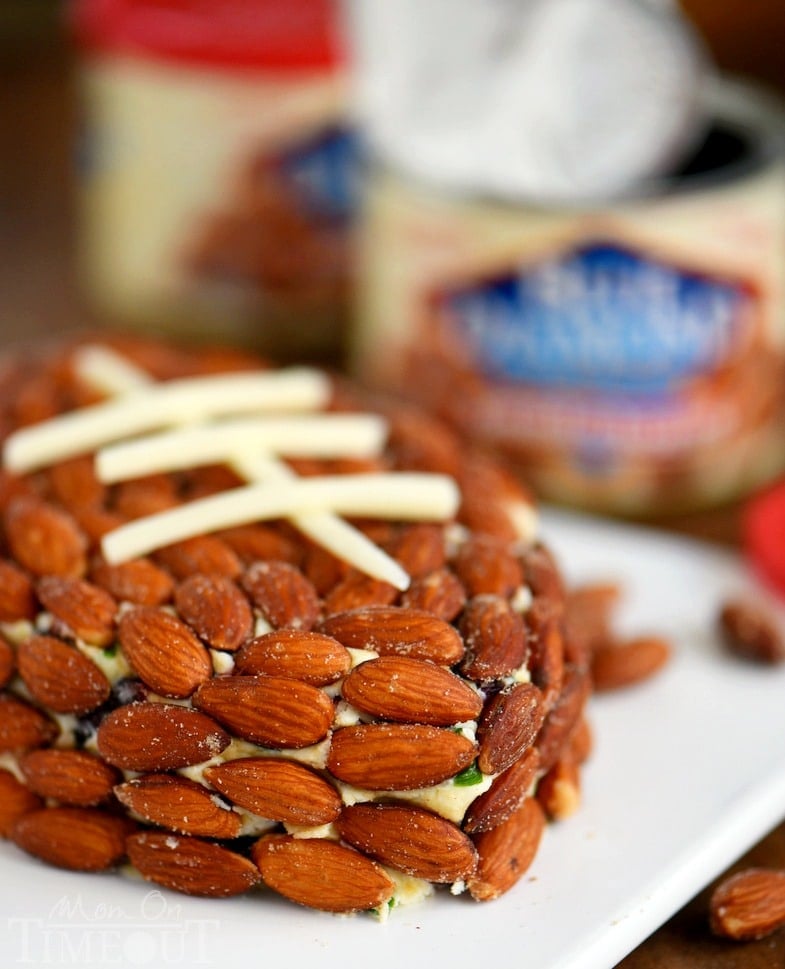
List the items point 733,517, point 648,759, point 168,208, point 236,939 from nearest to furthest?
point 236,939 < point 648,759 < point 733,517 < point 168,208

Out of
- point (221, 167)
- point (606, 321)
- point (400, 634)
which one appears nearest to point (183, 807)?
point (400, 634)

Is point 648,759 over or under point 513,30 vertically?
under

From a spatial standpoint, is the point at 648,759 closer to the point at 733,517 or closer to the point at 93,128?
the point at 733,517

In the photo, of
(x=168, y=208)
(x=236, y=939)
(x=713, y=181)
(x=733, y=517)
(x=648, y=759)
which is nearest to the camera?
(x=236, y=939)

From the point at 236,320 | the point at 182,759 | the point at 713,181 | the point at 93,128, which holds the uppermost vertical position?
the point at 713,181

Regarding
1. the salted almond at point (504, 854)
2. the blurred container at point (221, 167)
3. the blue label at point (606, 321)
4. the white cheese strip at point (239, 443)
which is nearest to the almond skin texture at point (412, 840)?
the salted almond at point (504, 854)

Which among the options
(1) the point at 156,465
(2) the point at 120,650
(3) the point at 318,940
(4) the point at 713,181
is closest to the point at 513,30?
(4) the point at 713,181

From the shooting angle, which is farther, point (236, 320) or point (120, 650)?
point (236, 320)

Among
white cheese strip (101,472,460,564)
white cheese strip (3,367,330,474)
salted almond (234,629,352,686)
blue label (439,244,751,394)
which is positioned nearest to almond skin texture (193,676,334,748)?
salted almond (234,629,352,686)
